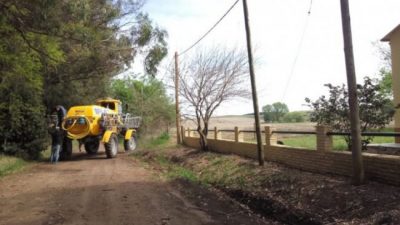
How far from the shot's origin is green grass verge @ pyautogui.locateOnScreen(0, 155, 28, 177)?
63.8 feet

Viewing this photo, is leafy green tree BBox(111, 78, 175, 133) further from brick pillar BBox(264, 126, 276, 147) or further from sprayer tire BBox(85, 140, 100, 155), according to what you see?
brick pillar BBox(264, 126, 276, 147)

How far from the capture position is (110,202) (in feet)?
40.0

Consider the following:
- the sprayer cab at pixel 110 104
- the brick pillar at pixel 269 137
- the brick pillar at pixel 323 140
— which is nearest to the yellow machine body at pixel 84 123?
the sprayer cab at pixel 110 104

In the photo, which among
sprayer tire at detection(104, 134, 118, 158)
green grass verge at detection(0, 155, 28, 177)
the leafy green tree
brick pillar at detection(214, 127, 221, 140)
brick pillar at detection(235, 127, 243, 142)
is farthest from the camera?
the leafy green tree

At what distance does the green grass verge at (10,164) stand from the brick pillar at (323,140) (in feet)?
36.0

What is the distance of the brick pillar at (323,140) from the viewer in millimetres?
13352

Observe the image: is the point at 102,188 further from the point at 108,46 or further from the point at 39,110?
the point at 108,46

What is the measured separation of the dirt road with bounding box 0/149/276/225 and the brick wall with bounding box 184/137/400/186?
2.47 metres

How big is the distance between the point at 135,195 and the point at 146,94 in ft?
124

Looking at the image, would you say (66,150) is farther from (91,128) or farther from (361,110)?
(361,110)

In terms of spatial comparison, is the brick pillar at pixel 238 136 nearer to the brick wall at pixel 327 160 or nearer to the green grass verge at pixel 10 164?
the brick wall at pixel 327 160

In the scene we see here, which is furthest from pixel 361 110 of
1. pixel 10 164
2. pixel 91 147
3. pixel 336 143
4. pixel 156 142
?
pixel 156 142

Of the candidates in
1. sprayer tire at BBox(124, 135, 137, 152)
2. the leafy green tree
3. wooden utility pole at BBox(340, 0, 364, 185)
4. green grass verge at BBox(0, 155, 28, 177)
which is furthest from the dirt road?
the leafy green tree

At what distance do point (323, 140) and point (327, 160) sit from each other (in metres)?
0.57
